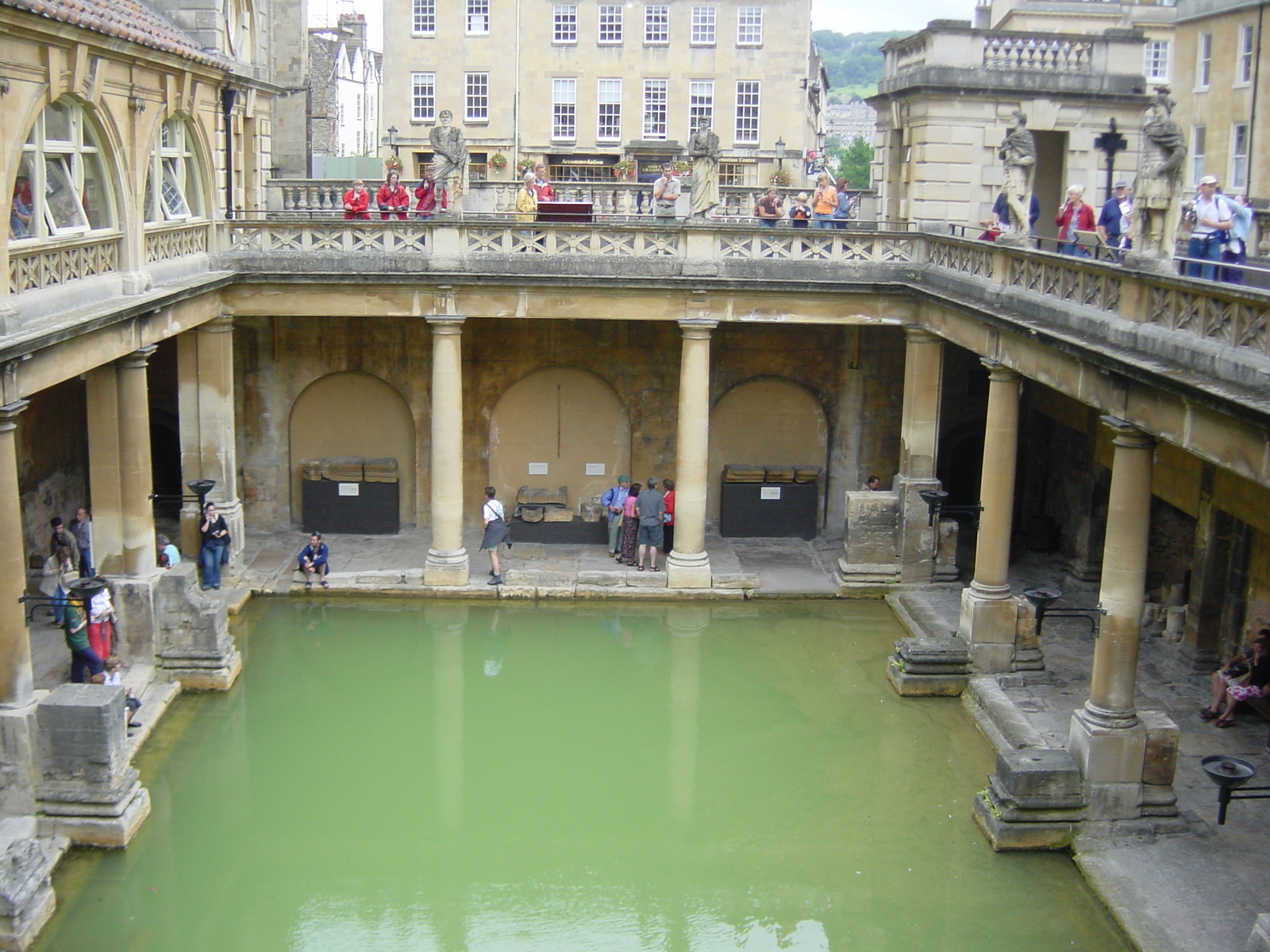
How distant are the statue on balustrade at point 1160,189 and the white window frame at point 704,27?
29233mm

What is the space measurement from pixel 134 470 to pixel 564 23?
27023 mm

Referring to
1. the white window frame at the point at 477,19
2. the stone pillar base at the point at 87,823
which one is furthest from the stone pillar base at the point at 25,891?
the white window frame at the point at 477,19

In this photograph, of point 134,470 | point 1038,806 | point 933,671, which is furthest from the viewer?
point 933,671

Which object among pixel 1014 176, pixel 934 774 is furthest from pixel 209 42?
pixel 934 774

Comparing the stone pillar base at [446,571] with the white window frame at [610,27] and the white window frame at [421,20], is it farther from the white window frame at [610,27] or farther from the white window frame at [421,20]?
the white window frame at [421,20]

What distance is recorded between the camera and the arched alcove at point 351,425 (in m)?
28.4

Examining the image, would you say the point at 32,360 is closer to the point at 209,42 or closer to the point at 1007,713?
the point at 209,42

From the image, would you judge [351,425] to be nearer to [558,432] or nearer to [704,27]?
[558,432]

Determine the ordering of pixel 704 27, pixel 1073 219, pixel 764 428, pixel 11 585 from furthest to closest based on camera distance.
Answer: pixel 704 27 < pixel 764 428 < pixel 1073 219 < pixel 11 585

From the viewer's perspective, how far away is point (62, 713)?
15320 mm

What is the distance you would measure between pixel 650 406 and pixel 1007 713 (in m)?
12.3

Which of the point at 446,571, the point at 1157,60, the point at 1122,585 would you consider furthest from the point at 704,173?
the point at 1157,60

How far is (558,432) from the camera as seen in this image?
94.7 ft

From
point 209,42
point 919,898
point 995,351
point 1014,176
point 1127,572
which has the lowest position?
point 919,898
